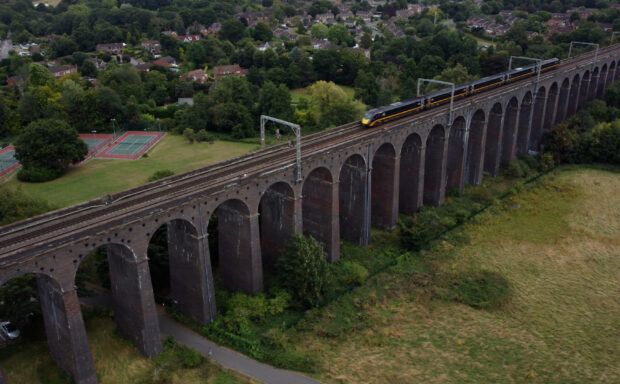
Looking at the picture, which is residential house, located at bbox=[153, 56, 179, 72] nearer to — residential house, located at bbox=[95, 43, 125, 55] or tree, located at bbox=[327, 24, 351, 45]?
residential house, located at bbox=[95, 43, 125, 55]

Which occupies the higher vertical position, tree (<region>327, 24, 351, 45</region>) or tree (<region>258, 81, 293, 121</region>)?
tree (<region>327, 24, 351, 45</region>)

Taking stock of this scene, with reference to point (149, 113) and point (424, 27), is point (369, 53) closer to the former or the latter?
point (424, 27)

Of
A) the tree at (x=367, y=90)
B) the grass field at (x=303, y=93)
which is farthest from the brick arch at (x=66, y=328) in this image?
the grass field at (x=303, y=93)

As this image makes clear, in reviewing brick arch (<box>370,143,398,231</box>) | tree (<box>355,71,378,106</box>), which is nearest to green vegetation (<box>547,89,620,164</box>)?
brick arch (<box>370,143,398,231</box>)

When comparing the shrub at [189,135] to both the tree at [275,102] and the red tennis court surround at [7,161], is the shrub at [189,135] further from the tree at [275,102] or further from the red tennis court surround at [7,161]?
the red tennis court surround at [7,161]

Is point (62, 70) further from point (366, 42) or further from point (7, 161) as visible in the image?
point (366, 42)

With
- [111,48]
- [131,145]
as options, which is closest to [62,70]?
[111,48]

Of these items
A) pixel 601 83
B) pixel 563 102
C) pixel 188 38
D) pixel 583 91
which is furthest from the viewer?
pixel 188 38
